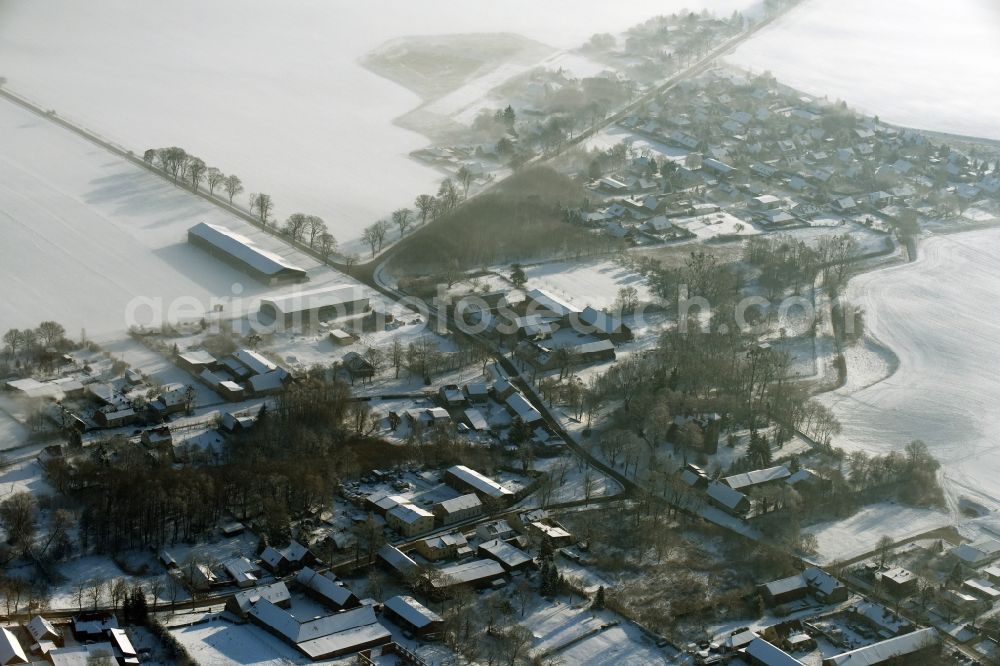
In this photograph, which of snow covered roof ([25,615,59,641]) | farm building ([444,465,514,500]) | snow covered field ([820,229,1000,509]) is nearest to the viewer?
snow covered roof ([25,615,59,641])

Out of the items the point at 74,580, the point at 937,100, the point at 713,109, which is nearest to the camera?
the point at 74,580

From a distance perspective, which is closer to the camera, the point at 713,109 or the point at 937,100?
the point at 713,109

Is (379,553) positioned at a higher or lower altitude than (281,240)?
lower

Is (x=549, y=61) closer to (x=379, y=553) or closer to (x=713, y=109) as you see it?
(x=713, y=109)

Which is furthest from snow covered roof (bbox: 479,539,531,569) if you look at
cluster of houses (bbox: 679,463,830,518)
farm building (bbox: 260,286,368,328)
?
farm building (bbox: 260,286,368,328)

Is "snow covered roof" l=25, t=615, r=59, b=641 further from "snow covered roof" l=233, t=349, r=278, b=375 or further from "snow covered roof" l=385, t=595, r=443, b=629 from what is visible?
"snow covered roof" l=233, t=349, r=278, b=375

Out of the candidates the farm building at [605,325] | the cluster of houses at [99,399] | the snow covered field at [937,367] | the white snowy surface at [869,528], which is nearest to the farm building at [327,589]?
the cluster of houses at [99,399]

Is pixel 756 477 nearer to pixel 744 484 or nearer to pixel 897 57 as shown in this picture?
pixel 744 484

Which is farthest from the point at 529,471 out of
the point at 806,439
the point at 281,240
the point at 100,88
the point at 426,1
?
the point at 426,1
